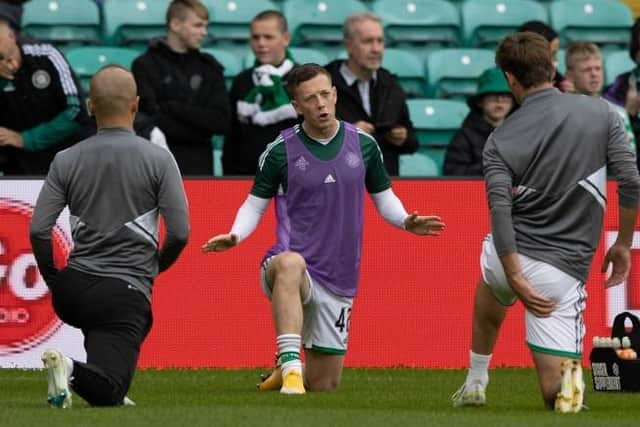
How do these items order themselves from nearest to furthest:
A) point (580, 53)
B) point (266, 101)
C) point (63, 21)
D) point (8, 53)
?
1. point (8, 53)
2. point (266, 101)
3. point (580, 53)
4. point (63, 21)

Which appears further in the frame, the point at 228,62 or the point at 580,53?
the point at 228,62

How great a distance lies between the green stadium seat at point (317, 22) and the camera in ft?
50.8

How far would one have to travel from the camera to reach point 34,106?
472 inches

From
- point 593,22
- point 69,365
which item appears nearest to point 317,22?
point 593,22

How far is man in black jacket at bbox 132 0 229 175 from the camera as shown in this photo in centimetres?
1220

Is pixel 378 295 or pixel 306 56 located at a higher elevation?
pixel 306 56

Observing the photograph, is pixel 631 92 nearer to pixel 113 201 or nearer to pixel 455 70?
pixel 455 70

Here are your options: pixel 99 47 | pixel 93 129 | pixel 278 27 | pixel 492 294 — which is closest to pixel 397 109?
pixel 278 27

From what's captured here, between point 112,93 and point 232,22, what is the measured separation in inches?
287

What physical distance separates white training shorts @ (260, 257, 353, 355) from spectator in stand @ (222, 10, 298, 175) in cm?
275

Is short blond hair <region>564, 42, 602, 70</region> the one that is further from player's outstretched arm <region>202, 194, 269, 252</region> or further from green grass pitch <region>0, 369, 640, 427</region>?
player's outstretched arm <region>202, 194, 269, 252</region>

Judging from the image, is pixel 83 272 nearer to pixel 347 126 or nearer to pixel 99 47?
pixel 347 126

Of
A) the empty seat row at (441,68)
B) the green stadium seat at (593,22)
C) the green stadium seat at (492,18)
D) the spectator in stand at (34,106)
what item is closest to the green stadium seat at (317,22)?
the empty seat row at (441,68)

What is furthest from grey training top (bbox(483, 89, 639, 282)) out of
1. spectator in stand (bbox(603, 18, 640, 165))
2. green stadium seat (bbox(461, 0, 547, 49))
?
green stadium seat (bbox(461, 0, 547, 49))
